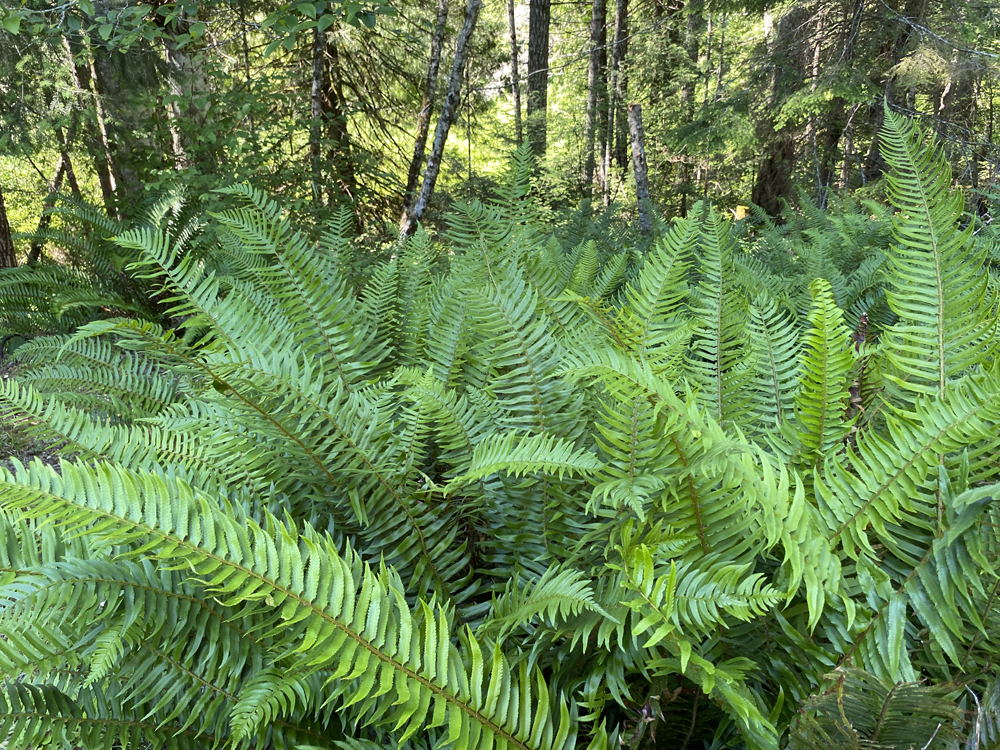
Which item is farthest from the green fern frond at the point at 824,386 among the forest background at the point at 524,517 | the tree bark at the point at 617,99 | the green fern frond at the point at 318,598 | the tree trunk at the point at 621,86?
the tree trunk at the point at 621,86

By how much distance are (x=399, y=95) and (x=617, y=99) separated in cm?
302

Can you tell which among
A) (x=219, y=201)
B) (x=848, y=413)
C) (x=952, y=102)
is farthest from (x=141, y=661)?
(x=952, y=102)

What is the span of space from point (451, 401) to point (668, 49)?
8455 mm

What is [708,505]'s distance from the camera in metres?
1.00

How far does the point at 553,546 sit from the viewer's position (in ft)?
3.80

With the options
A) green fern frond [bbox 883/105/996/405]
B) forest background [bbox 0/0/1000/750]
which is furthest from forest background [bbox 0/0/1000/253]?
green fern frond [bbox 883/105/996/405]

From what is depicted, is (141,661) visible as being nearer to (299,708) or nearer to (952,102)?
(299,708)

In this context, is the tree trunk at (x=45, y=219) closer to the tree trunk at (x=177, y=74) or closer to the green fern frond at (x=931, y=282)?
the tree trunk at (x=177, y=74)

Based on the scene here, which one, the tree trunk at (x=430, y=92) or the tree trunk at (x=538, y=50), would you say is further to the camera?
the tree trunk at (x=538, y=50)

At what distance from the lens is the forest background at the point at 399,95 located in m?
4.96

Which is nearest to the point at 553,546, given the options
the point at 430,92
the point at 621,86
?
the point at 430,92

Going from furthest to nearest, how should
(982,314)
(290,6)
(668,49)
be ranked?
(668,49) < (290,6) < (982,314)

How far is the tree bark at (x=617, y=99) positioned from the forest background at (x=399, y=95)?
1.8 inches

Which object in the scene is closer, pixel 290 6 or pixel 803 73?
pixel 290 6
